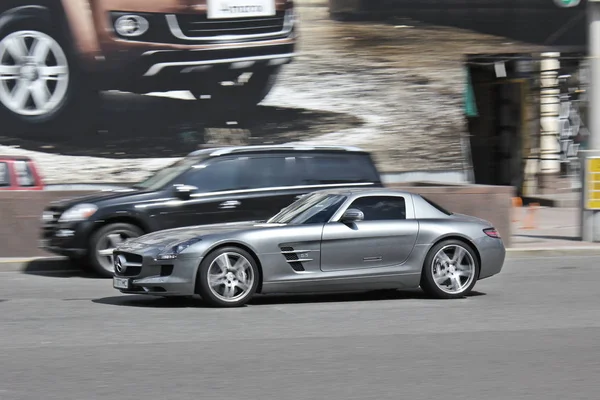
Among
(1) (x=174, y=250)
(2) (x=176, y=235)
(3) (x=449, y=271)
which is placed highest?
(2) (x=176, y=235)

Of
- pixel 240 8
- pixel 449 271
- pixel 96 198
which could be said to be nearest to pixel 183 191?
pixel 96 198

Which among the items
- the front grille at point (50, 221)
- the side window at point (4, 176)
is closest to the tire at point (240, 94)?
the side window at point (4, 176)

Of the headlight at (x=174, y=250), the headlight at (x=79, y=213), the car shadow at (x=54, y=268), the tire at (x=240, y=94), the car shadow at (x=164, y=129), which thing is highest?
the tire at (x=240, y=94)

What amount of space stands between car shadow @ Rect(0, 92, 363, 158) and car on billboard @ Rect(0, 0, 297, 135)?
0.92 ft

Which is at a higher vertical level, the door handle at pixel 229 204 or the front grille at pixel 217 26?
the front grille at pixel 217 26

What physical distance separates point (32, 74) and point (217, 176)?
904 centimetres

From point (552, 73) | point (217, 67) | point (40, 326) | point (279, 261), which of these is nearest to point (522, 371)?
point (279, 261)

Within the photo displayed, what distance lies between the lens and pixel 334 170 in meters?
14.4

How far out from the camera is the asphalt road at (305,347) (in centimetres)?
664

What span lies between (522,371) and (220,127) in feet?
51.0

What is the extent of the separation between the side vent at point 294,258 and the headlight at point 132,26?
12.1 m

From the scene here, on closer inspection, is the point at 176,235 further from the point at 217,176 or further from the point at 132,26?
the point at 132,26

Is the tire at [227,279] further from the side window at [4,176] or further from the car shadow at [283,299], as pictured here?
the side window at [4,176]

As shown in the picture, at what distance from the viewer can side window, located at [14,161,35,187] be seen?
1634 centimetres
